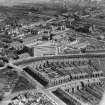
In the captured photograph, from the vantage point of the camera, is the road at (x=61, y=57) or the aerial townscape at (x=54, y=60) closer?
the aerial townscape at (x=54, y=60)

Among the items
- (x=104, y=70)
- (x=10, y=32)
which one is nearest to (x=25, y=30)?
(x=10, y=32)

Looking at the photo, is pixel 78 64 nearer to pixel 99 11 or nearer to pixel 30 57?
pixel 30 57

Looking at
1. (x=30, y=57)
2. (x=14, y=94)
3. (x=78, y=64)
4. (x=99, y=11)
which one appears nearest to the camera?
(x=14, y=94)

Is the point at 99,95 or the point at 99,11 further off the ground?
the point at 99,11

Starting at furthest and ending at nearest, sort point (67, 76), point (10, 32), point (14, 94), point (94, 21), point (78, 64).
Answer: point (94, 21) → point (10, 32) → point (78, 64) → point (67, 76) → point (14, 94)

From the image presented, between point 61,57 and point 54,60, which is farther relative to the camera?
point 61,57

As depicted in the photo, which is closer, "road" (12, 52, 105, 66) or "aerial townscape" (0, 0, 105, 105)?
"aerial townscape" (0, 0, 105, 105)

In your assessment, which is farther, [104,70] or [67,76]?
[104,70]
